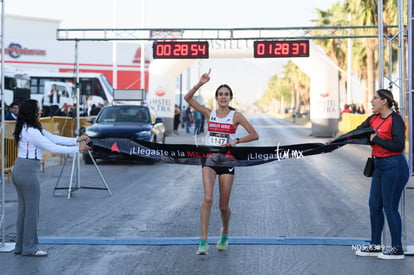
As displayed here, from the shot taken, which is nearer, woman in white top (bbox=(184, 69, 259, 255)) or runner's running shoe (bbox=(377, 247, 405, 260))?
runner's running shoe (bbox=(377, 247, 405, 260))

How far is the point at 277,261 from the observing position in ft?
23.3

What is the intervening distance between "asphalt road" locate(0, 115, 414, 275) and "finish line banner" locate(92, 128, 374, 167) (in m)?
1.03

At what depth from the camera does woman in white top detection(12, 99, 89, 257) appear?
7316mm

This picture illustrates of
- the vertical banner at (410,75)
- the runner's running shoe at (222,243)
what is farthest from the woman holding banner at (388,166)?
the vertical banner at (410,75)

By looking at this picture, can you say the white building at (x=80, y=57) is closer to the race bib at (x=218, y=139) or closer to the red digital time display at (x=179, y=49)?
the red digital time display at (x=179, y=49)

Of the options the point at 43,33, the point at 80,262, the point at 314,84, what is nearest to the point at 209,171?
the point at 80,262

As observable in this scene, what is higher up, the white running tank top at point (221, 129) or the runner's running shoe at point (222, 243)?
the white running tank top at point (221, 129)

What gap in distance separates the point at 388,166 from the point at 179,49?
74.2 feet

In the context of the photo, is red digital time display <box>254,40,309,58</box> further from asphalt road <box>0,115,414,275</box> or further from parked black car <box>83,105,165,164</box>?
asphalt road <box>0,115,414,275</box>

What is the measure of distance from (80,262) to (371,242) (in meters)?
3.21

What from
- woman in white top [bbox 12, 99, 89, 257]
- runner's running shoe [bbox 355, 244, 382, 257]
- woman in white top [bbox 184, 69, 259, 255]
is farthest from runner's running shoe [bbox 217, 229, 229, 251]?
woman in white top [bbox 12, 99, 89, 257]

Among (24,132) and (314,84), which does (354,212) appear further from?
(314,84)

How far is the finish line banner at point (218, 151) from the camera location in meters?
7.46

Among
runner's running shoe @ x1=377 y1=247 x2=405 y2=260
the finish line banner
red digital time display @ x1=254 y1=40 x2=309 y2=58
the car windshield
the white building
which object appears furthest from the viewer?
the white building
